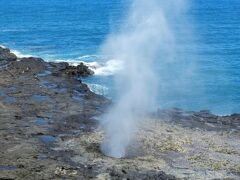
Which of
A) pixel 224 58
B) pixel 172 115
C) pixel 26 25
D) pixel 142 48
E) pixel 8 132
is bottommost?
pixel 8 132

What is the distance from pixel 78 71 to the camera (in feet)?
242

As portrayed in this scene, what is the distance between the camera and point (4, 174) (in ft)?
116

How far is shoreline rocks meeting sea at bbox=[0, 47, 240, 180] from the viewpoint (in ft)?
121

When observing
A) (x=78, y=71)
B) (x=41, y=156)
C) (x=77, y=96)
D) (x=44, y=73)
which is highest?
(x=78, y=71)

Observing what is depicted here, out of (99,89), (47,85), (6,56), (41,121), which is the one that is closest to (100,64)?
(99,89)

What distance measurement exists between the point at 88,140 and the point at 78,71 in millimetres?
31412

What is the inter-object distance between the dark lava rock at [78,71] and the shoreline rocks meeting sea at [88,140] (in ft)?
25.7

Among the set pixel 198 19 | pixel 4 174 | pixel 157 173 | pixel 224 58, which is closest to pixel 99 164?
pixel 157 173

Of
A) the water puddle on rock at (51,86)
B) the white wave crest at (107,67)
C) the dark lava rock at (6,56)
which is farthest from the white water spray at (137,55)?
the dark lava rock at (6,56)

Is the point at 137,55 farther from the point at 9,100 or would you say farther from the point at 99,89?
the point at 99,89

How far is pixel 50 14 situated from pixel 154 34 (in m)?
107

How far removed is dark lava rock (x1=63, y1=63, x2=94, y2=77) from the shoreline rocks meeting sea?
7.84 m

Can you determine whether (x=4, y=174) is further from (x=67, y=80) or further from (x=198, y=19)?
(x=198, y=19)

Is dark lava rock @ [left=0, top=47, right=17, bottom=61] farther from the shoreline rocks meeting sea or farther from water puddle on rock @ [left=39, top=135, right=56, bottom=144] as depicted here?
water puddle on rock @ [left=39, top=135, right=56, bottom=144]
